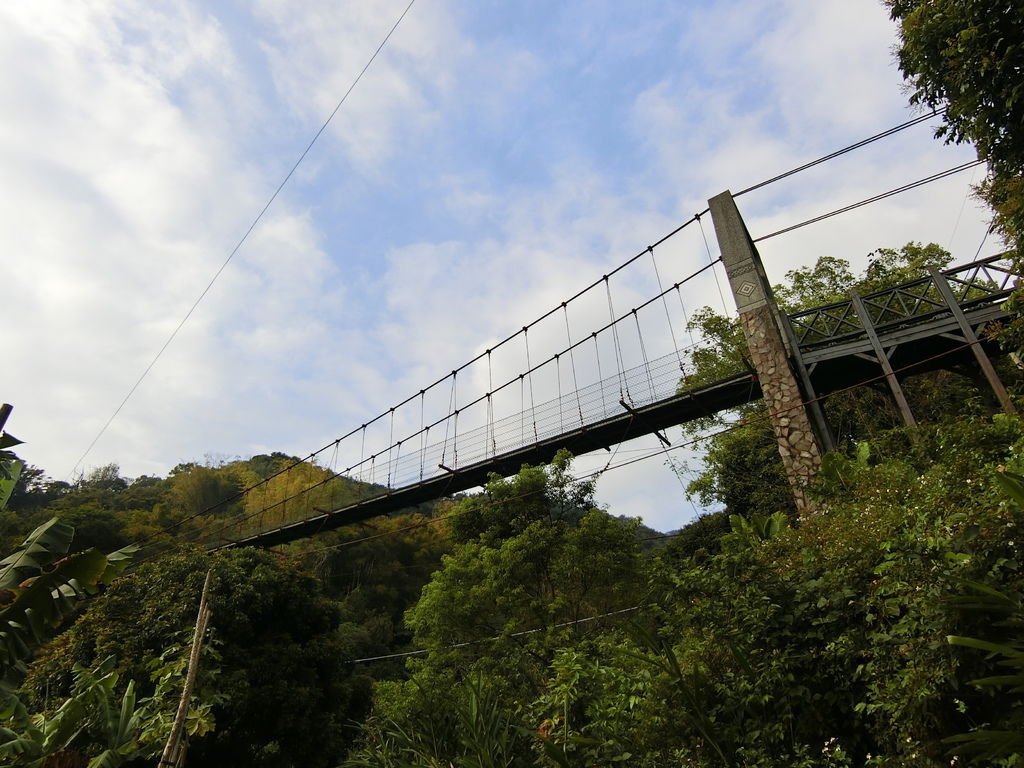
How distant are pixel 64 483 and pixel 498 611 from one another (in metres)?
32.5

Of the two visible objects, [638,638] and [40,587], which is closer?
[40,587]

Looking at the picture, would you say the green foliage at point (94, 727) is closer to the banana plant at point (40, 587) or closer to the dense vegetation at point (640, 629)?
the dense vegetation at point (640, 629)

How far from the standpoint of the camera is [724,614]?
11.0 ft

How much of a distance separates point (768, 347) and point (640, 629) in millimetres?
5086

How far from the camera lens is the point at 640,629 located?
3.47 m

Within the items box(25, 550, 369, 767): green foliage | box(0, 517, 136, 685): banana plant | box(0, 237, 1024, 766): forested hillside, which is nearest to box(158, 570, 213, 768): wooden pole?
box(0, 237, 1024, 766): forested hillside

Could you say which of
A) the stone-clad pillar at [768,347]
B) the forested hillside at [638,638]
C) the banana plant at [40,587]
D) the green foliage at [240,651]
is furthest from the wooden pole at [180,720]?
the stone-clad pillar at [768,347]

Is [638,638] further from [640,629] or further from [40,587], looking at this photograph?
[40,587]

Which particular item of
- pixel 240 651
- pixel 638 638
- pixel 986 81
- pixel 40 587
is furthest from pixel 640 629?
pixel 240 651

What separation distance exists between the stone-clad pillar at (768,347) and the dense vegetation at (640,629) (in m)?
0.98

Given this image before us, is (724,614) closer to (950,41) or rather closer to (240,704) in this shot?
(950,41)

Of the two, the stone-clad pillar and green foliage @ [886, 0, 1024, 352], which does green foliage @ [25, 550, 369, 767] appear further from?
green foliage @ [886, 0, 1024, 352]

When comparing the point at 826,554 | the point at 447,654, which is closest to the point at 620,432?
the point at 447,654

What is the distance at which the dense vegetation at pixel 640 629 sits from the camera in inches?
95.6
